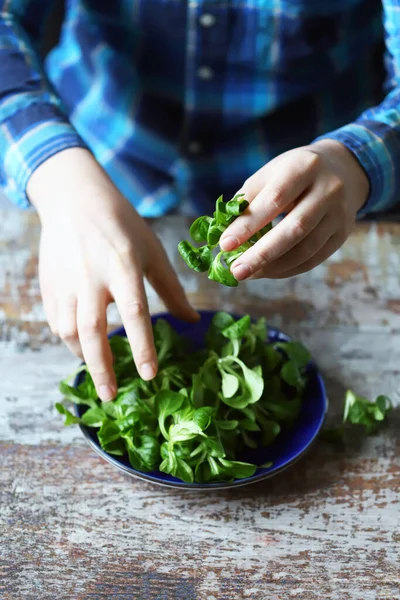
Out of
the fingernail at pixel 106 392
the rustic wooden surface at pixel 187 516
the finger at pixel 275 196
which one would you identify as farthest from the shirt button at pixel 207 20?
the fingernail at pixel 106 392

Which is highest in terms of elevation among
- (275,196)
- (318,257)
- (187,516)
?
(275,196)

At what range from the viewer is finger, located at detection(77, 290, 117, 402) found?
30.4 inches

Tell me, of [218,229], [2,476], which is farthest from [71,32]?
[2,476]

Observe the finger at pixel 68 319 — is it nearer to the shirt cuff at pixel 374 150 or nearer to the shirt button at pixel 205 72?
the shirt cuff at pixel 374 150

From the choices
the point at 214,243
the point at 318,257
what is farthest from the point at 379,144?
the point at 214,243

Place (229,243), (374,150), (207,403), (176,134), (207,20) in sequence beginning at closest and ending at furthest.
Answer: (229,243)
(207,403)
(374,150)
(207,20)
(176,134)

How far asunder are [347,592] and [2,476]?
42cm

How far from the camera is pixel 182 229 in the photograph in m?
1.17

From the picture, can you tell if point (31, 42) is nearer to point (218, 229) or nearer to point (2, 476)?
point (218, 229)

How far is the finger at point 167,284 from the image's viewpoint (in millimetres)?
863

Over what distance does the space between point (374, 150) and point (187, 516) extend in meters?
0.55

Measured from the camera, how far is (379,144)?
0.92 meters

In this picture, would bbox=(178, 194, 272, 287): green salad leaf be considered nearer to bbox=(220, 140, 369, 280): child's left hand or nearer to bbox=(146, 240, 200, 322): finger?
bbox=(220, 140, 369, 280): child's left hand

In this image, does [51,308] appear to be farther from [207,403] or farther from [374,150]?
[374,150]
